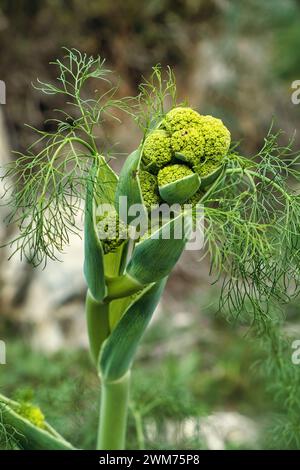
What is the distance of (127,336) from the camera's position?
903 millimetres

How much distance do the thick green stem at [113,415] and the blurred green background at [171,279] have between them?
0.33m

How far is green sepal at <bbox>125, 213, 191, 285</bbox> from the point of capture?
768 millimetres

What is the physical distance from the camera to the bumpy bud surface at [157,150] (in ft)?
2.48

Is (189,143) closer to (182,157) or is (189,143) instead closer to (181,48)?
(182,157)

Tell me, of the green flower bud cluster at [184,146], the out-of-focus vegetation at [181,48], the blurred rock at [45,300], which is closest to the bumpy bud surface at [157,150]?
the green flower bud cluster at [184,146]

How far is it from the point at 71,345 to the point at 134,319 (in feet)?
5.45

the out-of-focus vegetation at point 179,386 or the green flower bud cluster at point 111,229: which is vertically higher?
the green flower bud cluster at point 111,229

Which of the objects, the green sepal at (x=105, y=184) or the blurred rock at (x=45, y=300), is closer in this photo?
the green sepal at (x=105, y=184)

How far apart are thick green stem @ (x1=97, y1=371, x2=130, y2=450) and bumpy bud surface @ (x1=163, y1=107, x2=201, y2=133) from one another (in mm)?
342

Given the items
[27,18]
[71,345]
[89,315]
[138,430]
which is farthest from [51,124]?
[89,315]

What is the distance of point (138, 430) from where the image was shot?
A: 127cm

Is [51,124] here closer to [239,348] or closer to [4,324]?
[4,324]

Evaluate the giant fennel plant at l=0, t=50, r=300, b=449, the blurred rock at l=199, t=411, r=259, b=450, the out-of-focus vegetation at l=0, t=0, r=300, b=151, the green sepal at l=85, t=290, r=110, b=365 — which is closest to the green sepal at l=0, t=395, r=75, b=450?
the giant fennel plant at l=0, t=50, r=300, b=449

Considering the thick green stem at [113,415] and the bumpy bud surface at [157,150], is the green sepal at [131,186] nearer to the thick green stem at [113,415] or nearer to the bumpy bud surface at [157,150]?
the bumpy bud surface at [157,150]
